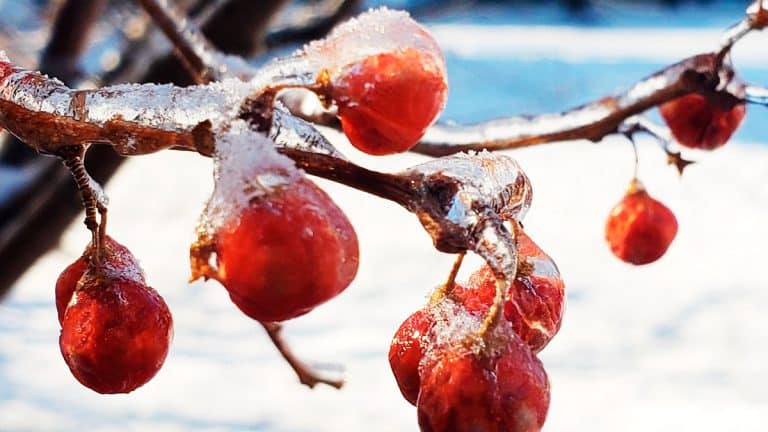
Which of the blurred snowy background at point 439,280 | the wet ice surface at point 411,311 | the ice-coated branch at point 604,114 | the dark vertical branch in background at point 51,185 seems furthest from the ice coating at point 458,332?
the wet ice surface at point 411,311

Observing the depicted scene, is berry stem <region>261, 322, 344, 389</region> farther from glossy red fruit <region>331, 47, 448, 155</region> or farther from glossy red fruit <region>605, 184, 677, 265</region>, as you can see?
glossy red fruit <region>331, 47, 448, 155</region>

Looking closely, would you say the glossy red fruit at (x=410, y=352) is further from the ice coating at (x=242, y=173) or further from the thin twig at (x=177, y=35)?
the thin twig at (x=177, y=35)

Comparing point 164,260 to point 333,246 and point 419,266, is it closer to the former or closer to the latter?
point 419,266

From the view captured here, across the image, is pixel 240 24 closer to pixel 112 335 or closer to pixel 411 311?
pixel 112 335

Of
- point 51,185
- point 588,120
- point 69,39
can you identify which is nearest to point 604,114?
point 588,120

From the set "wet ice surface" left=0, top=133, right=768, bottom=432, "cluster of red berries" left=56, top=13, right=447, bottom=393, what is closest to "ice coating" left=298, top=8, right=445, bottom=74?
"cluster of red berries" left=56, top=13, right=447, bottom=393

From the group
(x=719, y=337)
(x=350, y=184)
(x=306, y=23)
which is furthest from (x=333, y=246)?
(x=719, y=337)
